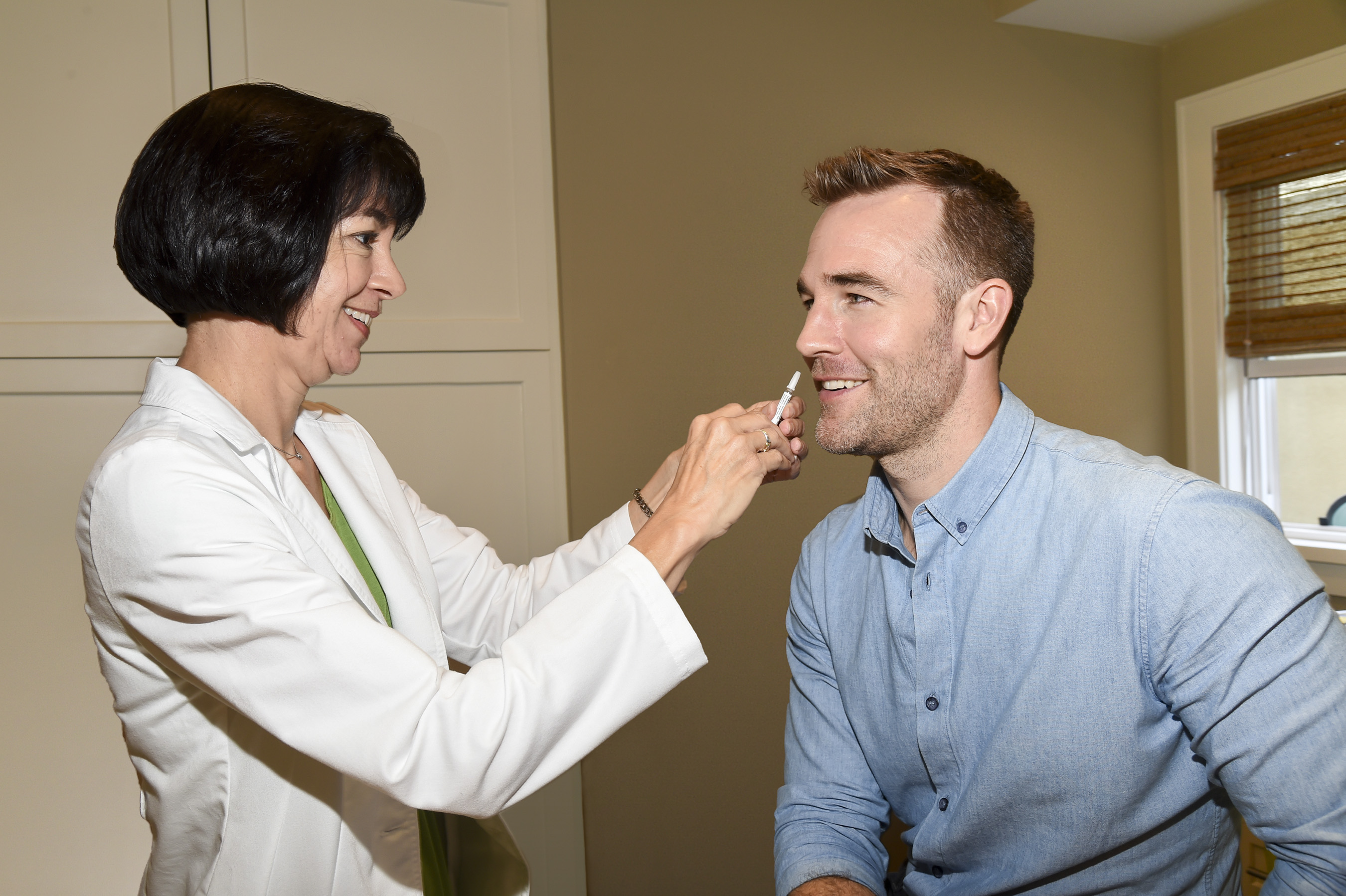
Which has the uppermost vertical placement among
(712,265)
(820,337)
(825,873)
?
(712,265)

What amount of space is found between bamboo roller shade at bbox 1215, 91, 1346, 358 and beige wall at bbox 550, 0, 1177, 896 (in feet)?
2.66

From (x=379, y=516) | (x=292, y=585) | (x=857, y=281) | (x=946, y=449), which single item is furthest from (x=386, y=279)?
(x=946, y=449)

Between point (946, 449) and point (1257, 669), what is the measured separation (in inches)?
19.2

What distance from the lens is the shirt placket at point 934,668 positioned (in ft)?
4.07

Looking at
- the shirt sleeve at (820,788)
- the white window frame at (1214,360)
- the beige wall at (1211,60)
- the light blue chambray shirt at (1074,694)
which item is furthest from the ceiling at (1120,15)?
the shirt sleeve at (820,788)

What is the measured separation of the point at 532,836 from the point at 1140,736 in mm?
1766

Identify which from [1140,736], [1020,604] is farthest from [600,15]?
[1140,736]

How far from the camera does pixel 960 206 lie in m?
1.40

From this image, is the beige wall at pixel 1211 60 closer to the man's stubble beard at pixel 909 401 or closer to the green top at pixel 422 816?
the man's stubble beard at pixel 909 401

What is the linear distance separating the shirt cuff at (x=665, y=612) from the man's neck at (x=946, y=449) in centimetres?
A: 47

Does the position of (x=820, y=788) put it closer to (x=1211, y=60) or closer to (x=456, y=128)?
(x=456, y=128)

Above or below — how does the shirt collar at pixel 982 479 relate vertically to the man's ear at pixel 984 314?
below

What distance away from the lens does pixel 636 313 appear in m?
2.65

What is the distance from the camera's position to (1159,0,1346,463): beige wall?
296 centimetres
